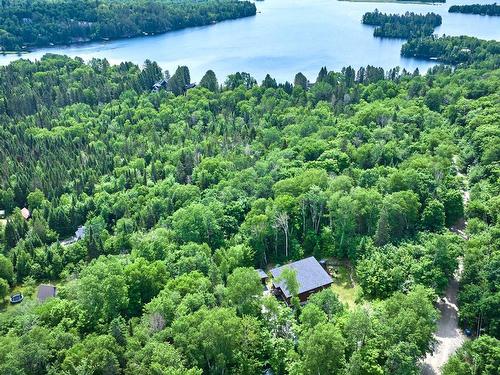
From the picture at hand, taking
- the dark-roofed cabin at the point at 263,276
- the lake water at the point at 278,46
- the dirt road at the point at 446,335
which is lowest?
the dirt road at the point at 446,335

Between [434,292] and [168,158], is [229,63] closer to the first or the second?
[168,158]

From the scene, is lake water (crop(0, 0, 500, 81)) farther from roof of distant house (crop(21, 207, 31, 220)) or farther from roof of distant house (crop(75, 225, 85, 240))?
roof of distant house (crop(75, 225, 85, 240))

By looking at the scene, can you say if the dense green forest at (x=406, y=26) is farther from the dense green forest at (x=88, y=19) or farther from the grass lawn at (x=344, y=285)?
the grass lawn at (x=344, y=285)

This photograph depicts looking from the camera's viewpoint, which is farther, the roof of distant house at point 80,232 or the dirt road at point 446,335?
the roof of distant house at point 80,232

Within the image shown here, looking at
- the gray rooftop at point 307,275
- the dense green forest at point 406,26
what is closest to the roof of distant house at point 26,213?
the gray rooftop at point 307,275

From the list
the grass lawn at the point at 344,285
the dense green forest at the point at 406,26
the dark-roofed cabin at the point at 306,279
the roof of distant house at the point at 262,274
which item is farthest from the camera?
the dense green forest at the point at 406,26

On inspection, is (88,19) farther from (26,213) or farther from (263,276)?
(263,276)

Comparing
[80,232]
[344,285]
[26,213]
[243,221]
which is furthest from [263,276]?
[26,213]

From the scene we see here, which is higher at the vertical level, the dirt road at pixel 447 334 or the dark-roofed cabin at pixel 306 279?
the dark-roofed cabin at pixel 306 279
